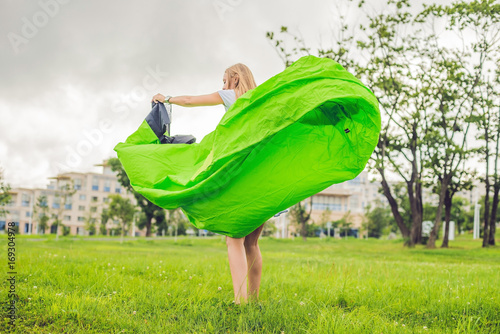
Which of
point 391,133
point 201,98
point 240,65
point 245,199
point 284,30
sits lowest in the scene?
point 245,199

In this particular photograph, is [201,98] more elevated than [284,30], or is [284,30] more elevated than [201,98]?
[284,30]

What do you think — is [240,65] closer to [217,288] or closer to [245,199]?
[245,199]

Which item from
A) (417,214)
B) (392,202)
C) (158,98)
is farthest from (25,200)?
(158,98)

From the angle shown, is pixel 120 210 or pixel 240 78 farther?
pixel 120 210

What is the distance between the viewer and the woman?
11.5 feet

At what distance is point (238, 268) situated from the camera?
3.45 meters

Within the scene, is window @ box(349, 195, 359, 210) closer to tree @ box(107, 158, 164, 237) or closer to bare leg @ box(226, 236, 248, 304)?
tree @ box(107, 158, 164, 237)

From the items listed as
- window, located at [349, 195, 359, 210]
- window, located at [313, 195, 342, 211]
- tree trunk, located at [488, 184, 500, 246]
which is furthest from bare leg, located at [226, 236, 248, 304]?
window, located at [349, 195, 359, 210]

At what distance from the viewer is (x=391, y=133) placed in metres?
22.3

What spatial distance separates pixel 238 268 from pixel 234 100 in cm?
143

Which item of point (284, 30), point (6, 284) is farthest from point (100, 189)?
point (6, 284)

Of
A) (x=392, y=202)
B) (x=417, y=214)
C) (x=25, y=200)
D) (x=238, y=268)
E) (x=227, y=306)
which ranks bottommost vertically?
(x=25, y=200)

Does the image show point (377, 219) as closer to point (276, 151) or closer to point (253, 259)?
point (253, 259)

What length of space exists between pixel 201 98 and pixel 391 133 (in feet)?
66.7
